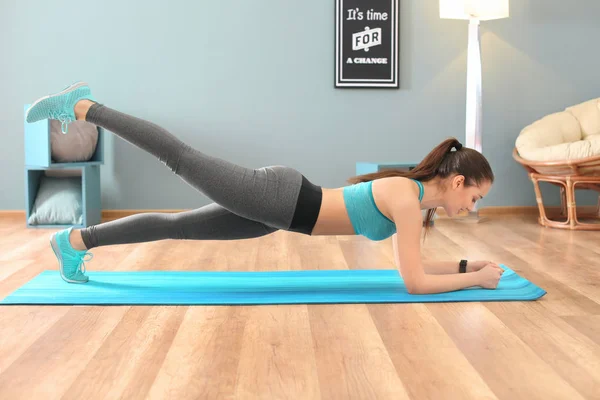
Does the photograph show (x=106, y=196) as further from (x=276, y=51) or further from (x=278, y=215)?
(x=278, y=215)

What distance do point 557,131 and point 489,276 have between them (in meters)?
2.39

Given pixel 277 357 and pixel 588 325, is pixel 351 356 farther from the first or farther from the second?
pixel 588 325

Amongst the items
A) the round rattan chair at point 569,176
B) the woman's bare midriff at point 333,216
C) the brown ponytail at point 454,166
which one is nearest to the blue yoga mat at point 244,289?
the woman's bare midriff at point 333,216

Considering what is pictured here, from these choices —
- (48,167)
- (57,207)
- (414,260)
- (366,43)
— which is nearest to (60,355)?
(414,260)

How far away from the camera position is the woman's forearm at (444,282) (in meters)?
2.57

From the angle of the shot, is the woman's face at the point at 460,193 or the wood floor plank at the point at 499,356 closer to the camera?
the wood floor plank at the point at 499,356

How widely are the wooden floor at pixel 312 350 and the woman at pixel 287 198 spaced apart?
272mm

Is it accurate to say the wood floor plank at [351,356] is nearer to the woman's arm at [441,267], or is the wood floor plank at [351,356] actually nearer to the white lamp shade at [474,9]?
the woman's arm at [441,267]

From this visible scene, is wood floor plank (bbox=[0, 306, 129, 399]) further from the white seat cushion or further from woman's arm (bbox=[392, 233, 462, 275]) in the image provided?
the white seat cushion

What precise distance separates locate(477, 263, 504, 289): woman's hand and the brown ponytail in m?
0.39

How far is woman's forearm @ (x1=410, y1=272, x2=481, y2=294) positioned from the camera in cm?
257

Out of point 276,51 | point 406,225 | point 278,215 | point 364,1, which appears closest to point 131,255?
point 278,215

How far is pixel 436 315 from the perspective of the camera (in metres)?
2.41

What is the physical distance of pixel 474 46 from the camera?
4.77 metres
